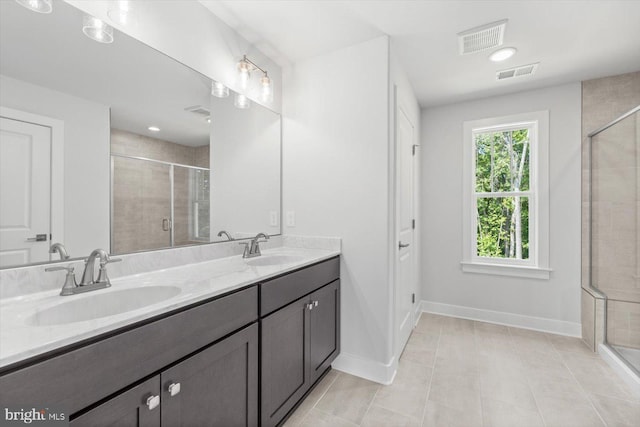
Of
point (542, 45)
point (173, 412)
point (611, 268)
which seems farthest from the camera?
point (611, 268)

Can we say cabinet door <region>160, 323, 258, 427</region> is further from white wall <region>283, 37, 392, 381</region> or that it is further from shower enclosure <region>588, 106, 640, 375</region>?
shower enclosure <region>588, 106, 640, 375</region>

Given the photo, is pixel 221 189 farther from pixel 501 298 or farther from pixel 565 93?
pixel 565 93

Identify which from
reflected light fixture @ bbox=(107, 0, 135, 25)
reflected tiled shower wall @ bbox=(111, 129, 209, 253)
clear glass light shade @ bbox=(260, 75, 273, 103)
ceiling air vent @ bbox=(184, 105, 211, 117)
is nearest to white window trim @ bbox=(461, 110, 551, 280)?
clear glass light shade @ bbox=(260, 75, 273, 103)

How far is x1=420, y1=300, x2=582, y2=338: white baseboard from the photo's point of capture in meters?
2.70

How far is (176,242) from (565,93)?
3.60 metres

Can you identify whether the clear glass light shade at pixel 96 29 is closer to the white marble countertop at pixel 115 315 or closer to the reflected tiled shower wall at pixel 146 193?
the reflected tiled shower wall at pixel 146 193

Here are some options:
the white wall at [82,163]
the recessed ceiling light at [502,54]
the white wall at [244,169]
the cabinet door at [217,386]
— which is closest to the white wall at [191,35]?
the white wall at [244,169]

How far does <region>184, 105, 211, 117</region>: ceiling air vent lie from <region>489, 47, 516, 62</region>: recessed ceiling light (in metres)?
2.22

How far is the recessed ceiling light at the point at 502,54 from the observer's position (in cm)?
216

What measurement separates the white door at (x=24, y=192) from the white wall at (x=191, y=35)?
0.60 m

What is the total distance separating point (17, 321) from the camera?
2.70 ft

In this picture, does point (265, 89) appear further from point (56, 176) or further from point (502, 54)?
point (502, 54)

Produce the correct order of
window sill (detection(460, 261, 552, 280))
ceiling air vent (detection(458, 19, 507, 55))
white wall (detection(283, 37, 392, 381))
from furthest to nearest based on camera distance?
window sill (detection(460, 261, 552, 280))
white wall (detection(283, 37, 392, 381))
ceiling air vent (detection(458, 19, 507, 55))

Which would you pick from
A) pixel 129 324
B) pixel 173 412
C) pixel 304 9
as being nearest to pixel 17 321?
pixel 129 324
